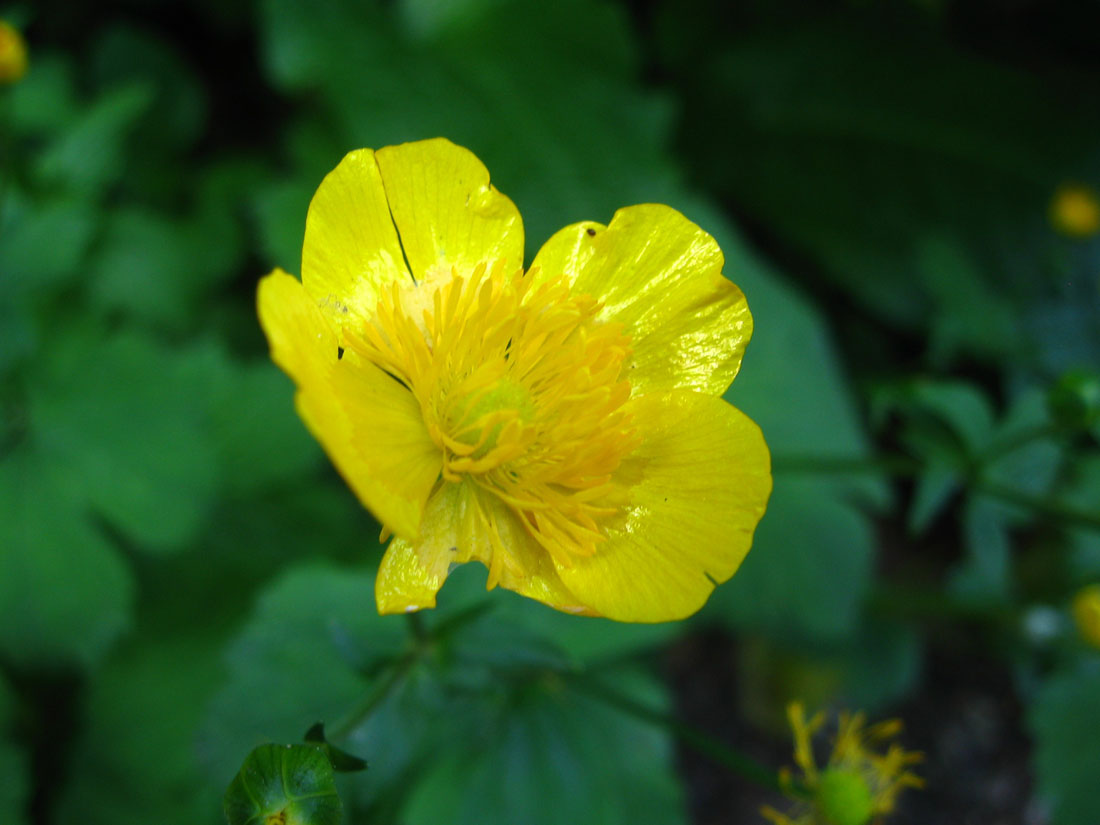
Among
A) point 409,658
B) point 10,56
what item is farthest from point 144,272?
point 409,658

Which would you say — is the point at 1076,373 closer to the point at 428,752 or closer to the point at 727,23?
the point at 428,752

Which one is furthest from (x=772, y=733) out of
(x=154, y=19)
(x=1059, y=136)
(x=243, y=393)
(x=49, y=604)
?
(x=154, y=19)

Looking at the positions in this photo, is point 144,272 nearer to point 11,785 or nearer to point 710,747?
point 11,785

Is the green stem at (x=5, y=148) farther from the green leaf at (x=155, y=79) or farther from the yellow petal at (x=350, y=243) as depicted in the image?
the yellow petal at (x=350, y=243)

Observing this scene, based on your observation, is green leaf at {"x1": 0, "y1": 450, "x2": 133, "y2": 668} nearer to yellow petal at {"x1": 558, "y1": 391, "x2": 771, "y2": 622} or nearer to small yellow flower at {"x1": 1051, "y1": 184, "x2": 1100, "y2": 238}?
yellow petal at {"x1": 558, "y1": 391, "x2": 771, "y2": 622}

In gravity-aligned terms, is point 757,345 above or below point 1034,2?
below
